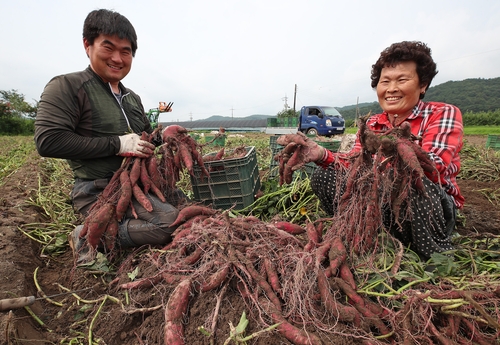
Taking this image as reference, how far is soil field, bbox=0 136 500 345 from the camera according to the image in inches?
48.9

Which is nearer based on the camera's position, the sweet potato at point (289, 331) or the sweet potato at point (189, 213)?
the sweet potato at point (289, 331)

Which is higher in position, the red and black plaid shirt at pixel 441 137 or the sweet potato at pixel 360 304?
the red and black plaid shirt at pixel 441 137

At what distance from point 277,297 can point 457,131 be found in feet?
4.85

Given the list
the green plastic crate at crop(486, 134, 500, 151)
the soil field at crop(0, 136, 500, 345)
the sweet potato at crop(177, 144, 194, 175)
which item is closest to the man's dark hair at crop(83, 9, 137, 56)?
the sweet potato at crop(177, 144, 194, 175)

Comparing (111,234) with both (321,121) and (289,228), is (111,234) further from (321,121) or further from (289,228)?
(321,121)

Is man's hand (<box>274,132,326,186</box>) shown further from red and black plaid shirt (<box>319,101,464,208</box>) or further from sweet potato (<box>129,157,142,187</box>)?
sweet potato (<box>129,157,142,187</box>)

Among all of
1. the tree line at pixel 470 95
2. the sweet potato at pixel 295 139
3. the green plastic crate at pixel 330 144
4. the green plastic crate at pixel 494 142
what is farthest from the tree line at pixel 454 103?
the sweet potato at pixel 295 139

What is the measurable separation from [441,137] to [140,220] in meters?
2.07

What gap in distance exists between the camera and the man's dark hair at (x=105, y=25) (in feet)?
6.41

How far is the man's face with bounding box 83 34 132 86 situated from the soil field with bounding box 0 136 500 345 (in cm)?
141

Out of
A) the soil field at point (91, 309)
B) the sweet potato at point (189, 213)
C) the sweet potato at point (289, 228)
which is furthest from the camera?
the sweet potato at point (189, 213)

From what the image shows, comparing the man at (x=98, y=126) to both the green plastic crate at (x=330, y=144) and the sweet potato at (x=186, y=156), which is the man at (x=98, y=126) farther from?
the green plastic crate at (x=330, y=144)

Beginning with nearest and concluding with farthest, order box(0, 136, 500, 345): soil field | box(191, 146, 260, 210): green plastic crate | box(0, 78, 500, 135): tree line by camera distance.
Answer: box(0, 136, 500, 345): soil field < box(191, 146, 260, 210): green plastic crate < box(0, 78, 500, 135): tree line

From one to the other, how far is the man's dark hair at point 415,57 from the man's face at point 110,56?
1911mm
